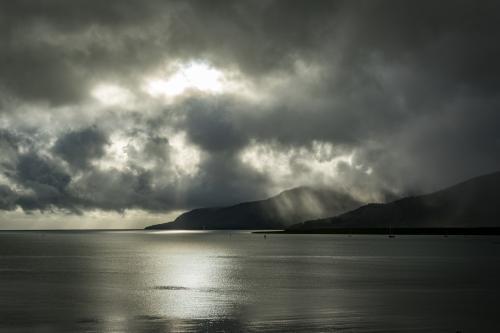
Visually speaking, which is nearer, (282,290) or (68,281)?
(282,290)

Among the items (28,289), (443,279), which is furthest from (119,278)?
(443,279)

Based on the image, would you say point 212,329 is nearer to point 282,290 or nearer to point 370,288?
point 282,290

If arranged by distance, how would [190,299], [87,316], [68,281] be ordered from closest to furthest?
[87,316] < [190,299] < [68,281]

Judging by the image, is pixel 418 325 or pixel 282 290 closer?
pixel 418 325

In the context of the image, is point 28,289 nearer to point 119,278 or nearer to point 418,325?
point 119,278

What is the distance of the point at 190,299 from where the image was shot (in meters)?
48.3

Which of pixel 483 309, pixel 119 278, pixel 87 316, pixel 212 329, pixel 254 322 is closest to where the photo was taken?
pixel 212 329

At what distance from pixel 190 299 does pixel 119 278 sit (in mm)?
25616

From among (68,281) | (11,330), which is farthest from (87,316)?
(68,281)

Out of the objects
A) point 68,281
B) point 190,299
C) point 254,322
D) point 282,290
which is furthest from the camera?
point 68,281

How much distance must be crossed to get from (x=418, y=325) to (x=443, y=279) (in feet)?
120

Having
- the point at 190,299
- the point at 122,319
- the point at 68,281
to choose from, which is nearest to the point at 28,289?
the point at 68,281

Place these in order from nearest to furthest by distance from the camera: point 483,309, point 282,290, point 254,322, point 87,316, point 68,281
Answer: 1. point 254,322
2. point 87,316
3. point 483,309
4. point 282,290
5. point 68,281

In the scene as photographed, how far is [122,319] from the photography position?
37938 millimetres
